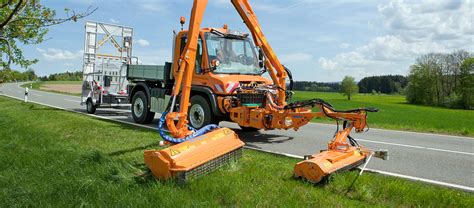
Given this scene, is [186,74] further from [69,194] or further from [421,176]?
[421,176]

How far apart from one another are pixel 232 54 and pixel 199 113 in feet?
5.63

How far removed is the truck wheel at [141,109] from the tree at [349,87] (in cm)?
8274

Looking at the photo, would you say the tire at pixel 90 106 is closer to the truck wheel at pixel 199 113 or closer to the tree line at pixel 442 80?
the truck wheel at pixel 199 113

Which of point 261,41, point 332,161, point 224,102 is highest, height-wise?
point 261,41

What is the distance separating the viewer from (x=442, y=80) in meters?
70.6

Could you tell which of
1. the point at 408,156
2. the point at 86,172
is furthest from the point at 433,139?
the point at 86,172

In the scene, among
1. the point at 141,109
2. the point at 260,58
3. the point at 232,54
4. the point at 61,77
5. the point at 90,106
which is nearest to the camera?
the point at 232,54

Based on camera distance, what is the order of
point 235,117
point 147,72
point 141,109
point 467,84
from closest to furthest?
point 235,117 < point 147,72 < point 141,109 < point 467,84

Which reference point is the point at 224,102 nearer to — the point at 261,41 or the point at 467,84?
the point at 261,41

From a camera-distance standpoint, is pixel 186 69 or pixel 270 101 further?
pixel 270 101

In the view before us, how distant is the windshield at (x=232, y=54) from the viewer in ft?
32.4

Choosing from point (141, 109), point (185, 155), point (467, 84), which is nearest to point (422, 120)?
point (141, 109)

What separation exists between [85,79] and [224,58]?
8.62 m

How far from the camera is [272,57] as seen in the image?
10.3 meters
